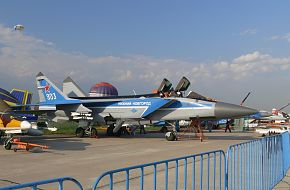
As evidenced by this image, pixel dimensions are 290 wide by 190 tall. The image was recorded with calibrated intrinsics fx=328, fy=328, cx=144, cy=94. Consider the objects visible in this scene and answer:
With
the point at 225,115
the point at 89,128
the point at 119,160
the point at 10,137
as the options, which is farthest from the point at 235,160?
the point at 89,128

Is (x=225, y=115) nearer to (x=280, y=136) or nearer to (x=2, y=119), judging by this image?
(x=280, y=136)

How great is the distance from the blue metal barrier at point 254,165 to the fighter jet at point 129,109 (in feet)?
30.0

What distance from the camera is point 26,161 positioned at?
9.26 metres

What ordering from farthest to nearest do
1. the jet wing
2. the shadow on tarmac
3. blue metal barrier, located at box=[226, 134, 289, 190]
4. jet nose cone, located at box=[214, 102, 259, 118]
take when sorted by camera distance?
the jet wing < jet nose cone, located at box=[214, 102, 259, 118] < the shadow on tarmac < blue metal barrier, located at box=[226, 134, 289, 190]

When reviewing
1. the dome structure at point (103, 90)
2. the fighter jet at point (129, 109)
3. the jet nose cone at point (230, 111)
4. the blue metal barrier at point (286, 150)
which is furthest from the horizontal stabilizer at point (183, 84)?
the dome structure at point (103, 90)

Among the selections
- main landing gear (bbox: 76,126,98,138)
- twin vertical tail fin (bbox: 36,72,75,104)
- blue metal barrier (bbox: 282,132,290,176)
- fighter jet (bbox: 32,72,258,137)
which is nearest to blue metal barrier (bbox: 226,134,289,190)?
blue metal barrier (bbox: 282,132,290,176)

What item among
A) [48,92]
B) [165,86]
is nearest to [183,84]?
[165,86]

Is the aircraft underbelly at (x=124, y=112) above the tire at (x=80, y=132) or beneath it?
above

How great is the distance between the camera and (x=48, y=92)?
874 inches

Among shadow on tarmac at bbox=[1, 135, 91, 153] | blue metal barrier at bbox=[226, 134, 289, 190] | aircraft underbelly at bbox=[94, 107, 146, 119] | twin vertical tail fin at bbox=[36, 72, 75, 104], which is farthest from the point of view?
twin vertical tail fin at bbox=[36, 72, 75, 104]

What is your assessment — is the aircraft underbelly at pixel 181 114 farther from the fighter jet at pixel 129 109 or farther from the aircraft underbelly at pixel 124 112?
the aircraft underbelly at pixel 124 112

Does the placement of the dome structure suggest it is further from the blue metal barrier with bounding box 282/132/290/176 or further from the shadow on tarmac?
the blue metal barrier with bounding box 282/132/290/176

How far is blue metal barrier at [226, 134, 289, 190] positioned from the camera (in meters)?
5.45

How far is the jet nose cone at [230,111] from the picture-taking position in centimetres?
→ 1614
